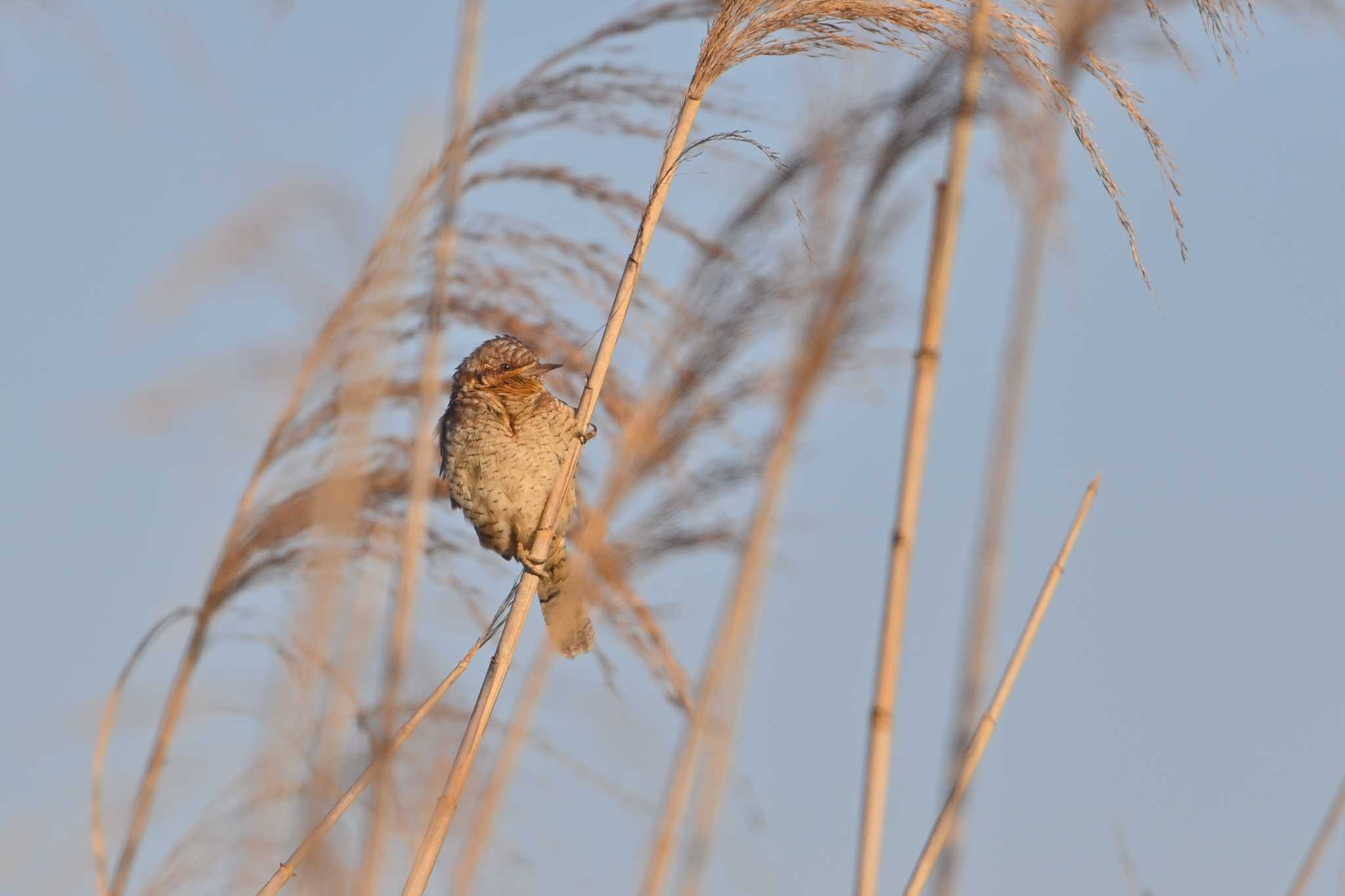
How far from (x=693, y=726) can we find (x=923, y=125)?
1281mm

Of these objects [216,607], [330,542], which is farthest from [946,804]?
[216,607]

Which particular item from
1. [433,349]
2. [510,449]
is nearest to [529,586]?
[433,349]

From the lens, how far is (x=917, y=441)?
73.1 inches

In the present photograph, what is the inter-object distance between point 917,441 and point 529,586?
0.67m

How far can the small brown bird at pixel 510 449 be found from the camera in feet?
11.3

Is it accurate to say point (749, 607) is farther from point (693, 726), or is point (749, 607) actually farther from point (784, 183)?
point (784, 183)

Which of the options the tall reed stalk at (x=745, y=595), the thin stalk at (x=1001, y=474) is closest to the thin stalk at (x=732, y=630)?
the tall reed stalk at (x=745, y=595)

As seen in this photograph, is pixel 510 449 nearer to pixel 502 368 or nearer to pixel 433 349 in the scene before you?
pixel 502 368

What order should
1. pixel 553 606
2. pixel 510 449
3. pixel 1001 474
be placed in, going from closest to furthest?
pixel 1001 474, pixel 553 606, pixel 510 449

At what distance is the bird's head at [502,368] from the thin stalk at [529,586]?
1224 millimetres

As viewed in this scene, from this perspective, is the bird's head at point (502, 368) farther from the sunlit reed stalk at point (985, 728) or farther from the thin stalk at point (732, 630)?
the sunlit reed stalk at point (985, 728)

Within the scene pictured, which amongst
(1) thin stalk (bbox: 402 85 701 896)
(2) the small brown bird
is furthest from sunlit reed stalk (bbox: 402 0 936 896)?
(2) the small brown bird

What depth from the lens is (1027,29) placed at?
1.91 meters

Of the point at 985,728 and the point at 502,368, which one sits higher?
the point at 502,368
